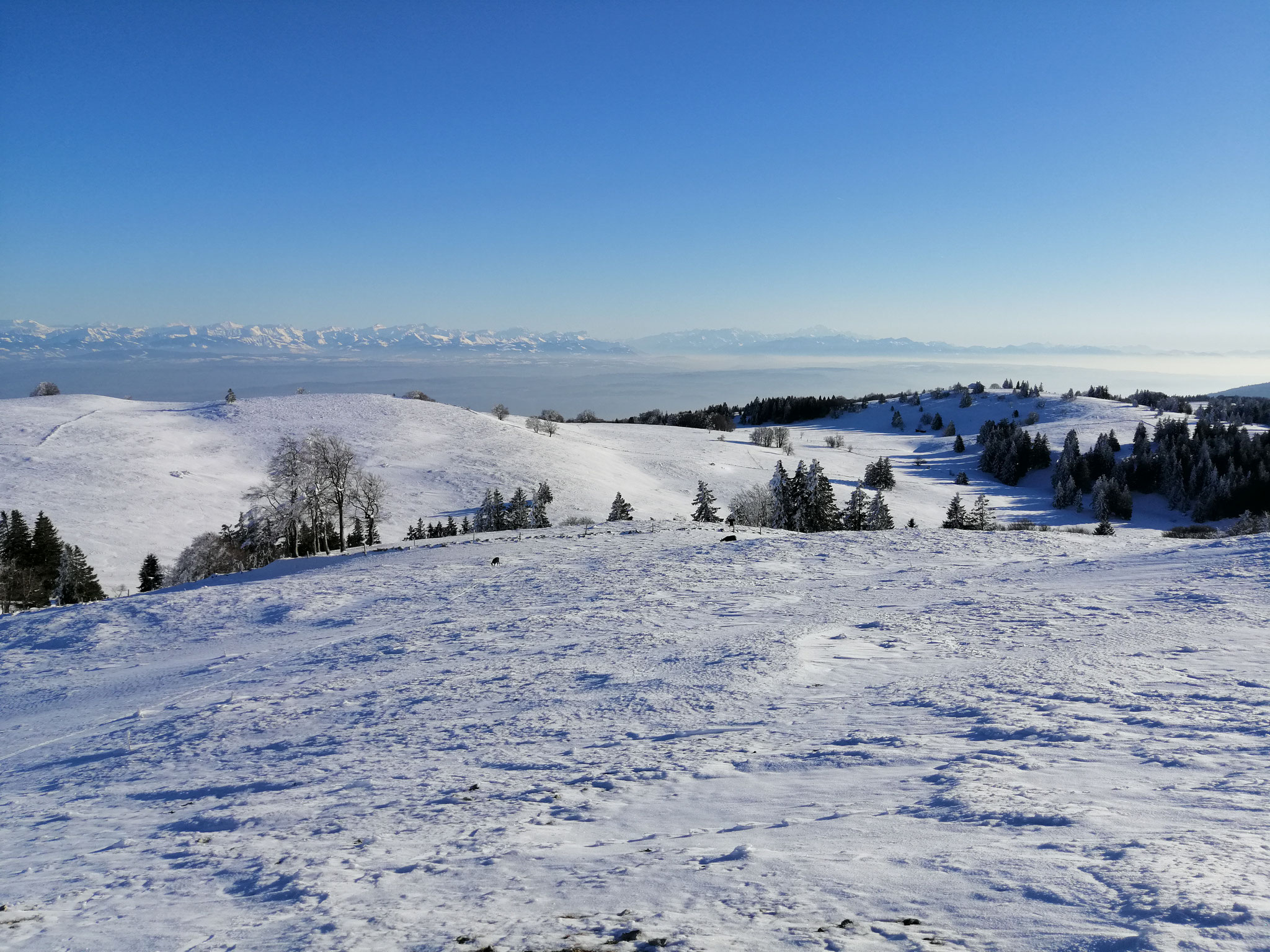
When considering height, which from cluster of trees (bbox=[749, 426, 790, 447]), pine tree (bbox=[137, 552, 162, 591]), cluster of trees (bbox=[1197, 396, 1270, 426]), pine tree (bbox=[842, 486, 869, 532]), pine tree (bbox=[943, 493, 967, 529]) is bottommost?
pine tree (bbox=[137, 552, 162, 591])

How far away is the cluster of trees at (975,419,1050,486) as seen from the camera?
140250mm

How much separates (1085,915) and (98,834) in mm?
10530

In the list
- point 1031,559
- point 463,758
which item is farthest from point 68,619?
point 1031,559

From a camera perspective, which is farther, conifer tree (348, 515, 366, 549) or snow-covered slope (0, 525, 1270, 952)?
conifer tree (348, 515, 366, 549)

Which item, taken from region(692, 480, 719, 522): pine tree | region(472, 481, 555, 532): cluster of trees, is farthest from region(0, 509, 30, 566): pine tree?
region(692, 480, 719, 522): pine tree

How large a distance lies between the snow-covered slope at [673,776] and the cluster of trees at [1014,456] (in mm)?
135372

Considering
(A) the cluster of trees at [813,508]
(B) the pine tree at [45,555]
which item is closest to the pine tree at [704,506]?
(A) the cluster of trees at [813,508]

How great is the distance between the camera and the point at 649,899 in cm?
552

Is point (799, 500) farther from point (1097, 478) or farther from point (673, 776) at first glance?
point (1097, 478)

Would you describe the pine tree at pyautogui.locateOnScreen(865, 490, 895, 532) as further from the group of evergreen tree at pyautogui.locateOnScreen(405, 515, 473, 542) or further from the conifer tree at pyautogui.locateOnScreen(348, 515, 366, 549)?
the conifer tree at pyautogui.locateOnScreen(348, 515, 366, 549)

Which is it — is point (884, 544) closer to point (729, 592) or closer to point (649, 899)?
point (729, 592)

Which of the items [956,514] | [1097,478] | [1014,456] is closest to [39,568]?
[956,514]

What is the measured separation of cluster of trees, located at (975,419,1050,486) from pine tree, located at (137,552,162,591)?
480 ft

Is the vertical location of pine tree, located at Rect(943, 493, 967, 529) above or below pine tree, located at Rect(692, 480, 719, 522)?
below
